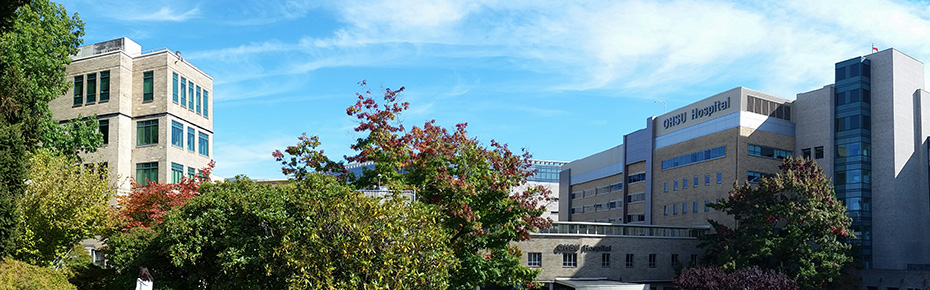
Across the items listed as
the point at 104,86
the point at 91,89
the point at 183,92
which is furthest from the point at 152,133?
the point at 91,89

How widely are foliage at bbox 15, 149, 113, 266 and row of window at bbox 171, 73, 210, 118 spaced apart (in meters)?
16.4

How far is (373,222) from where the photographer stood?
23.0 metres

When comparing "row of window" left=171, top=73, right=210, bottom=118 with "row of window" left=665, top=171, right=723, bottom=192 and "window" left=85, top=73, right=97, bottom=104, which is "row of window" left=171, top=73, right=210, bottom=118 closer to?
"window" left=85, top=73, right=97, bottom=104

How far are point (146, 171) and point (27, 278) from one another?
22.2 m

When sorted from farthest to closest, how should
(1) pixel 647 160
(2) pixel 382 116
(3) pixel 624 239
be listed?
1. (1) pixel 647 160
2. (3) pixel 624 239
3. (2) pixel 382 116

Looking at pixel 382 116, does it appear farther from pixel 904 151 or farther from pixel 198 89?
pixel 904 151

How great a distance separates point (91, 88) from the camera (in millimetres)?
47656

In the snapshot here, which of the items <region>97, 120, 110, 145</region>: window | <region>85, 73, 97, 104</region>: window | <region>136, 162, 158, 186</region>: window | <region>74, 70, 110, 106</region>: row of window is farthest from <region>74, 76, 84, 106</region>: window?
<region>136, 162, 158, 186</region>: window

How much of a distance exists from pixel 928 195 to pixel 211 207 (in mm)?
53769

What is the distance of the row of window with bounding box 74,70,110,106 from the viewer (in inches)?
1859

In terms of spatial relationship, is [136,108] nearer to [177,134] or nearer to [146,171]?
[177,134]

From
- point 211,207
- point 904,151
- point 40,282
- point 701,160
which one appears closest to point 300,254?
point 211,207

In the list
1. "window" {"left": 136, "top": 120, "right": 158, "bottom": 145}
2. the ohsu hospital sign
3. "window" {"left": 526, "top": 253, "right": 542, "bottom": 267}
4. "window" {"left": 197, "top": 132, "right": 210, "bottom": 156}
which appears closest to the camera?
"window" {"left": 136, "top": 120, "right": 158, "bottom": 145}

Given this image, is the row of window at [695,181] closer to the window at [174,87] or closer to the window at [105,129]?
the window at [174,87]
